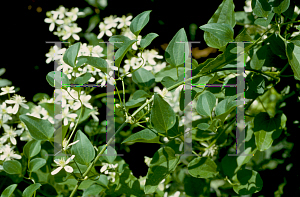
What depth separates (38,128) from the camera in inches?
27.6

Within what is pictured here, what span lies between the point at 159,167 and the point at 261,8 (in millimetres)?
457

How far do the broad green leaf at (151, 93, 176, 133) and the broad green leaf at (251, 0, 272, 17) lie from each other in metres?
0.31

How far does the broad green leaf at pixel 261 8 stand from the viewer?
0.66 meters

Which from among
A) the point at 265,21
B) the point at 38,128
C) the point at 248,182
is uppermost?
the point at 265,21

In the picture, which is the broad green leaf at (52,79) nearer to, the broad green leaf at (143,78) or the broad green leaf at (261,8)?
the broad green leaf at (143,78)

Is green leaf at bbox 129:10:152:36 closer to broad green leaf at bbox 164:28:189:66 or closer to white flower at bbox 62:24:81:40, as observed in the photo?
broad green leaf at bbox 164:28:189:66

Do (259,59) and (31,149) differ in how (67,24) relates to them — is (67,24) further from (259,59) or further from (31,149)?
(259,59)

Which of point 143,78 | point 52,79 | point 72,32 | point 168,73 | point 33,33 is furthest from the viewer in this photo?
point 33,33

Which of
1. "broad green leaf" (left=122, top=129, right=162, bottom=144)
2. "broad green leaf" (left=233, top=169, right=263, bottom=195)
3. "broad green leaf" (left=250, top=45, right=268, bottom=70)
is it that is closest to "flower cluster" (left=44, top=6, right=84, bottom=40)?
"broad green leaf" (left=122, top=129, right=162, bottom=144)

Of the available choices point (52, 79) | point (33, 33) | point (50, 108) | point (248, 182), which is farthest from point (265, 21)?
point (33, 33)

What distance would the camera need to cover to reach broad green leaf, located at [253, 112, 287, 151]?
767 mm

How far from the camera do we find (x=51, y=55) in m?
1.03

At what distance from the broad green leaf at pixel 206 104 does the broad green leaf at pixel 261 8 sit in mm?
223

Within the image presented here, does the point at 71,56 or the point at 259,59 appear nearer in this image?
the point at 71,56
